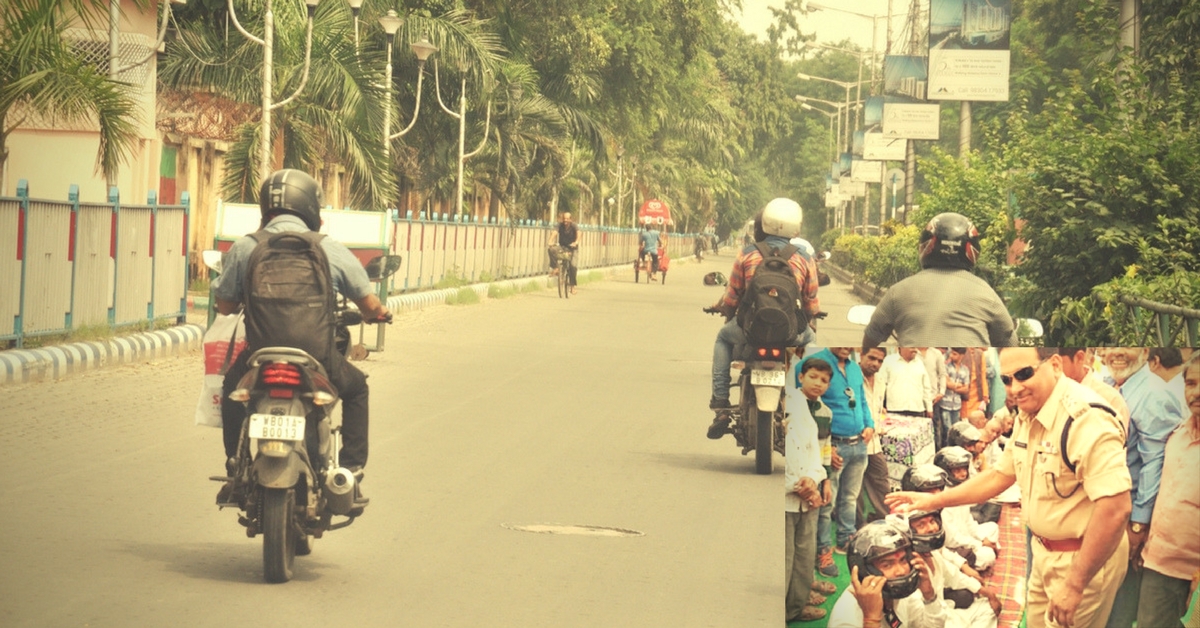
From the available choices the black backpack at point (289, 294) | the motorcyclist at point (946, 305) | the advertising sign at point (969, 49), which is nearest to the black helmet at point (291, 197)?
the black backpack at point (289, 294)

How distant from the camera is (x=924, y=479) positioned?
4695mm

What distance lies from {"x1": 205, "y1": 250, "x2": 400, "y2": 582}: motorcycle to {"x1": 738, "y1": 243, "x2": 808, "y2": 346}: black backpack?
12.2 feet

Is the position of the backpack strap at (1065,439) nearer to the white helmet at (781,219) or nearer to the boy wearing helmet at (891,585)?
the boy wearing helmet at (891,585)

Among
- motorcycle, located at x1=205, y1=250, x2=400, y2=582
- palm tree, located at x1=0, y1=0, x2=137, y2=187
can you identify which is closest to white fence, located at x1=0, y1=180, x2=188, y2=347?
palm tree, located at x1=0, y1=0, x2=137, y2=187

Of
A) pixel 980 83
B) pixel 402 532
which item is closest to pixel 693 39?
pixel 980 83

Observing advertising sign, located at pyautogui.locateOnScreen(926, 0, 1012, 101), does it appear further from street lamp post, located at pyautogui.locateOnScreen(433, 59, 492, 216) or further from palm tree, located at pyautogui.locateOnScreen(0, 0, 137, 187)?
palm tree, located at pyautogui.locateOnScreen(0, 0, 137, 187)

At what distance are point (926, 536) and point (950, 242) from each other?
2333 mm

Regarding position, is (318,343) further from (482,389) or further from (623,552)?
(482,389)

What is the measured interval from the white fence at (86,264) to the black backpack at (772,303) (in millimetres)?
6416

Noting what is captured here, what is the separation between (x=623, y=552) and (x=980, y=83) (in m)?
19.9

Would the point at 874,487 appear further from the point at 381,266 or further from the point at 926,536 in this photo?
the point at 381,266

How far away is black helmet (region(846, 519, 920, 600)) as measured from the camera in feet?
15.3

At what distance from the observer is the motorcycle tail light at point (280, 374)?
648cm

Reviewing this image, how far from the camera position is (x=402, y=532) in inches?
307
